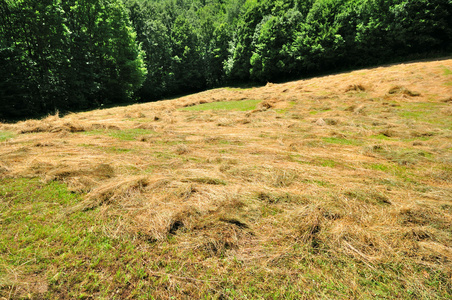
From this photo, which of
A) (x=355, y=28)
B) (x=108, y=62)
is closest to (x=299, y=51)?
(x=355, y=28)

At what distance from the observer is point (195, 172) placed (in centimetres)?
374

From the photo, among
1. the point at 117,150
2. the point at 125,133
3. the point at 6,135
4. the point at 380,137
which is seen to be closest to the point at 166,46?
the point at 6,135

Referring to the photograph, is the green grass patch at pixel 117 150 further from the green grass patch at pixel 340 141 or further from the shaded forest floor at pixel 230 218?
the green grass patch at pixel 340 141

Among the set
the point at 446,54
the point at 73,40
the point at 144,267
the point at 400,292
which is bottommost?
the point at 400,292

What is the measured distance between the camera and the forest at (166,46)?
14.3 m

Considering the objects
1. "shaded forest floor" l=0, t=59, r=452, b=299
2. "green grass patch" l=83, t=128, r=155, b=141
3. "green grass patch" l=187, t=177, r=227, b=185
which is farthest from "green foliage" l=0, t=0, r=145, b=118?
"green grass patch" l=187, t=177, r=227, b=185

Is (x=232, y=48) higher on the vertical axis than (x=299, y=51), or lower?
higher

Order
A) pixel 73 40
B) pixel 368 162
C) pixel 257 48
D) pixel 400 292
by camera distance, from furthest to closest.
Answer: pixel 257 48 → pixel 73 40 → pixel 368 162 → pixel 400 292

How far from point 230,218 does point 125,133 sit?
18.0 feet

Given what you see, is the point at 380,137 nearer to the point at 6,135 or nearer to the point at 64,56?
the point at 6,135

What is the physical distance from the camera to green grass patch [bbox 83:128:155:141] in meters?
6.17

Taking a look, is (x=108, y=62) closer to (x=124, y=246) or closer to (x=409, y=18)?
(x=124, y=246)

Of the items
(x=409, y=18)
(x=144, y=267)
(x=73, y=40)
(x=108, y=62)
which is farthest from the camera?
(x=108, y=62)

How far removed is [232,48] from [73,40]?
70.5ft
